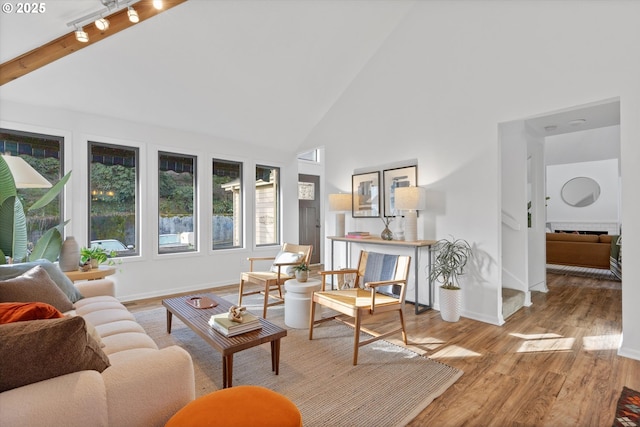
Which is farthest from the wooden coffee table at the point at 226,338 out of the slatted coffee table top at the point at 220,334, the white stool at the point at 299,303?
the white stool at the point at 299,303

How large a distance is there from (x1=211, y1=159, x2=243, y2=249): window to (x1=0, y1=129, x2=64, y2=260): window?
1952 mm

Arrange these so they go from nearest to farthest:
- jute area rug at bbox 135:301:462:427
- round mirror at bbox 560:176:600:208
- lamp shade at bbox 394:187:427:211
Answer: jute area rug at bbox 135:301:462:427 < lamp shade at bbox 394:187:427:211 < round mirror at bbox 560:176:600:208

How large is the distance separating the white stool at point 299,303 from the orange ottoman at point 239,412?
5.99 ft

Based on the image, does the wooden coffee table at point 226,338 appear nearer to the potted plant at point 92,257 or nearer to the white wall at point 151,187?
the potted plant at point 92,257

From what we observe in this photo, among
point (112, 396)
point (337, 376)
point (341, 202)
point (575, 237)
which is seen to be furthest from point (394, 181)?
point (575, 237)

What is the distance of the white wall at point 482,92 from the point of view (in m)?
2.59

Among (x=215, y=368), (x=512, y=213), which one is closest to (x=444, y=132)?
(x=512, y=213)

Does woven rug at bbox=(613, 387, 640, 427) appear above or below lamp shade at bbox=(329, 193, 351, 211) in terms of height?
below

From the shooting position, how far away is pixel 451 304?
3.38 m

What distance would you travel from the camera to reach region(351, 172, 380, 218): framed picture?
452 cm

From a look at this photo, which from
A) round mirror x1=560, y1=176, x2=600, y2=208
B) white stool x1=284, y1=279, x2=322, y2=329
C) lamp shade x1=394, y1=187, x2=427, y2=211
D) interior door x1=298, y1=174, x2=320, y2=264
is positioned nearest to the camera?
white stool x1=284, y1=279, x2=322, y2=329

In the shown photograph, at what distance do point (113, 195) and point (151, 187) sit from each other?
0.47 metres

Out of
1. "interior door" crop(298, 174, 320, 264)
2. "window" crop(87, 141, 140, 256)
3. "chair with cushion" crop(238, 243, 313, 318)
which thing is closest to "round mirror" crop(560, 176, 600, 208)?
"interior door" crop(298, 174, 320, 264)

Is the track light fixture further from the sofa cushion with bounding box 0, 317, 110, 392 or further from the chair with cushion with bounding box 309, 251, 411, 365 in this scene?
the chair with cushion with bounding box 309, 251, 411, 365
